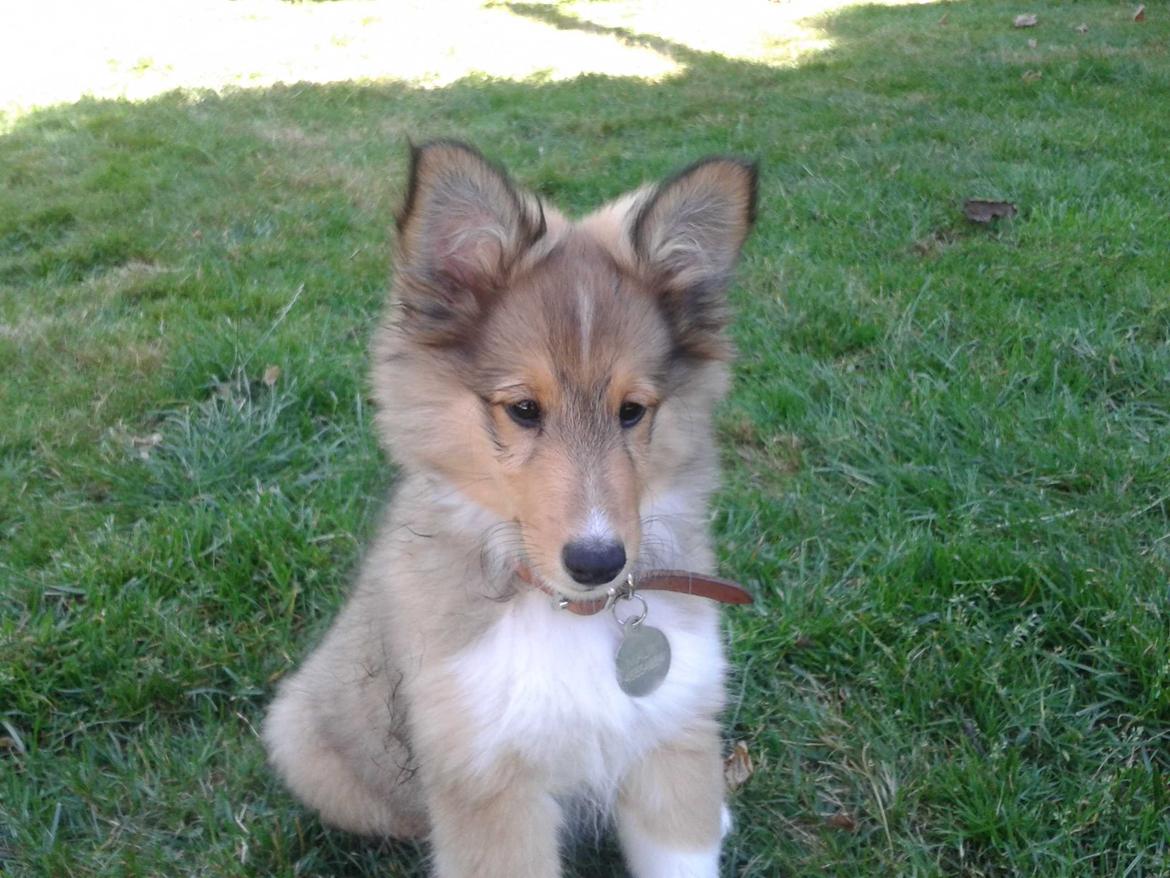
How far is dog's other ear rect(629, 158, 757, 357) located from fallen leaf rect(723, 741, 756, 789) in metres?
1.10

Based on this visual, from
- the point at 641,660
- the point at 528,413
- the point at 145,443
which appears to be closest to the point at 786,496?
the point at 641,660

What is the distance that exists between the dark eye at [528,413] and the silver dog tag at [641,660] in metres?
0.49

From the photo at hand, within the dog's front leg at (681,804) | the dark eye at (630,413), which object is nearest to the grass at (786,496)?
the dog's front leg at (681,804)

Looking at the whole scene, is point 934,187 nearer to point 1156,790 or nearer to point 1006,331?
point 1006,331

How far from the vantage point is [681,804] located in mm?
2334

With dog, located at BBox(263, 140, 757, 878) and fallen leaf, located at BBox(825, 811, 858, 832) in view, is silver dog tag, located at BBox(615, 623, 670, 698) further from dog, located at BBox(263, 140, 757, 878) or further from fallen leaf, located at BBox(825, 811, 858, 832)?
fallen leaf, located at BBox(825, 811, 858, 832)

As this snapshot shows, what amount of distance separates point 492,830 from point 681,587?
24.1 inches

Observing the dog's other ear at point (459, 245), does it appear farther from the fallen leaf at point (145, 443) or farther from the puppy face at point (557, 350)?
the fallen leaf at point (145, 443)

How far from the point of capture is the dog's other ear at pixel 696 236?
2154 mm

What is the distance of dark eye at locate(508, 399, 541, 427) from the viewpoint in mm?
2051

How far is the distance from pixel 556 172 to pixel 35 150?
371 cm

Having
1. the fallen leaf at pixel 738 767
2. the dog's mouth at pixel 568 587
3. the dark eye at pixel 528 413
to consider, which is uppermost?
the dark eye at pixel 528 413

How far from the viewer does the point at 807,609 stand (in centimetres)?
309

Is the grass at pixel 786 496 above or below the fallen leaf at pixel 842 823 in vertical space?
above
